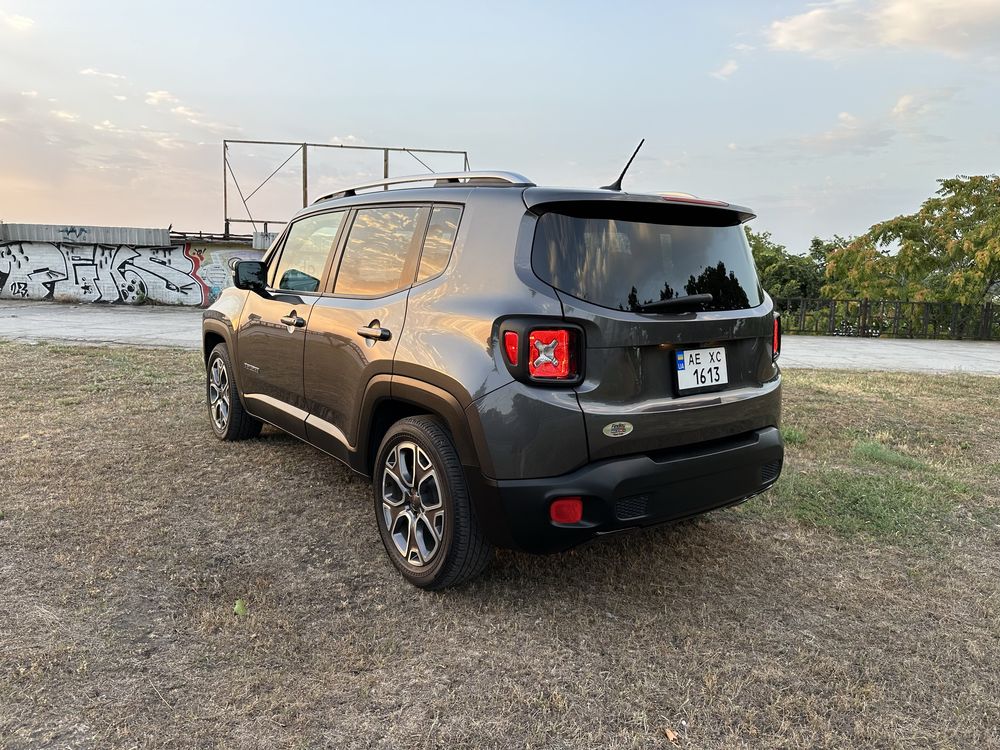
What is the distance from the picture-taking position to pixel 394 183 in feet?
11.4

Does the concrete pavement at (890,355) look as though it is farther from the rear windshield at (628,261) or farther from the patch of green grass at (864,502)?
the rear windshield at (628,261)

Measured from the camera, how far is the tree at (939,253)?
24.5 metres

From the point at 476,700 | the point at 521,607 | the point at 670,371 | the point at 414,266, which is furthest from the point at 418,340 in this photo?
the point at 476,700

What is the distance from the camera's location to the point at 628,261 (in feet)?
8.71

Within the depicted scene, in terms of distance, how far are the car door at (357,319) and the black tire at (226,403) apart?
1425mm

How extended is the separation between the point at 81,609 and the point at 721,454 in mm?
2664

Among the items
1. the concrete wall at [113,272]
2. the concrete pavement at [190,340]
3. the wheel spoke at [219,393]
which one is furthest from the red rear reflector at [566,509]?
the concrete wall at [113,272]

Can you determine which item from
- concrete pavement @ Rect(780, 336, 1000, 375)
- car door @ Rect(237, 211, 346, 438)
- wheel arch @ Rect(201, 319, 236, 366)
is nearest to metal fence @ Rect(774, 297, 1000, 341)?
concrete pavement @ Rect(780, 336, 1000, 375)

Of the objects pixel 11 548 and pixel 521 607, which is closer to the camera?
pixel 521 607

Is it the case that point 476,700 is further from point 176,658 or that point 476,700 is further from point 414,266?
point 414,266

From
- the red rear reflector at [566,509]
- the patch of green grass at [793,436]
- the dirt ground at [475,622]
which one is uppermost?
the red rear reflector at [566,509]

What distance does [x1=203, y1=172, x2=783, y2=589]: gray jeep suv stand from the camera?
8.14 ft

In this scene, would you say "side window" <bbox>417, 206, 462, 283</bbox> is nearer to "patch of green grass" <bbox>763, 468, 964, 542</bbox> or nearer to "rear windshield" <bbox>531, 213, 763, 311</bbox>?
"rear windshield" <bbox>531, 213, 763, 311</bbox>

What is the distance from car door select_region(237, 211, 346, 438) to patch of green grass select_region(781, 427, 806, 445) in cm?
387
